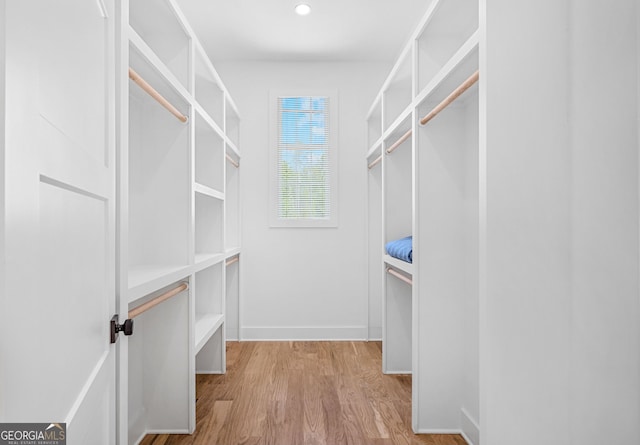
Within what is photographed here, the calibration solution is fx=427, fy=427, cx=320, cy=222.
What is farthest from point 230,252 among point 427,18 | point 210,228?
point 427,18

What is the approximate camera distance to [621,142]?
84cm

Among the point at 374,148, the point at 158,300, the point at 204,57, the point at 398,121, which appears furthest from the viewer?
the point at 374,148

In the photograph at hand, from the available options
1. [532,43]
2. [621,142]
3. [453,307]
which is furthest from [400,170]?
[621,142]

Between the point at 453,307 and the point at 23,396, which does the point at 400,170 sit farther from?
the point at 23,396

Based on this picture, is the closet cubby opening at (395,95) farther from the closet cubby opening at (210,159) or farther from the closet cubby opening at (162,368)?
the closet cubby opening at (162,368)

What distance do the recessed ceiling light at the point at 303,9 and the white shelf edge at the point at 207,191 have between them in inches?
55.7

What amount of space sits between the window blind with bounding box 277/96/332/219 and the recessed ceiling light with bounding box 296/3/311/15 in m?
0.94

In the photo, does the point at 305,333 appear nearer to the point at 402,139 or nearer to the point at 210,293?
the point at 210,293

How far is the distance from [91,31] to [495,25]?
1.05 metres

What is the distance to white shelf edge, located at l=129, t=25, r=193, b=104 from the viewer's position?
4.46 feet

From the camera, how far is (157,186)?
2.03 meters

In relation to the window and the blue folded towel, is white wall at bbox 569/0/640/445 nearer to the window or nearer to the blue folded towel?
the blue folded towel

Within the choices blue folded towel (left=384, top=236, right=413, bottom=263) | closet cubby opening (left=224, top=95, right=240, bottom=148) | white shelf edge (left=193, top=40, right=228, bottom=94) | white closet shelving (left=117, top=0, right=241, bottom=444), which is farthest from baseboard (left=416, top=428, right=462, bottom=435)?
closet cubby opening (left=224, top=95, right=240, bottom=148)

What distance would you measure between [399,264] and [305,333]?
174cm
